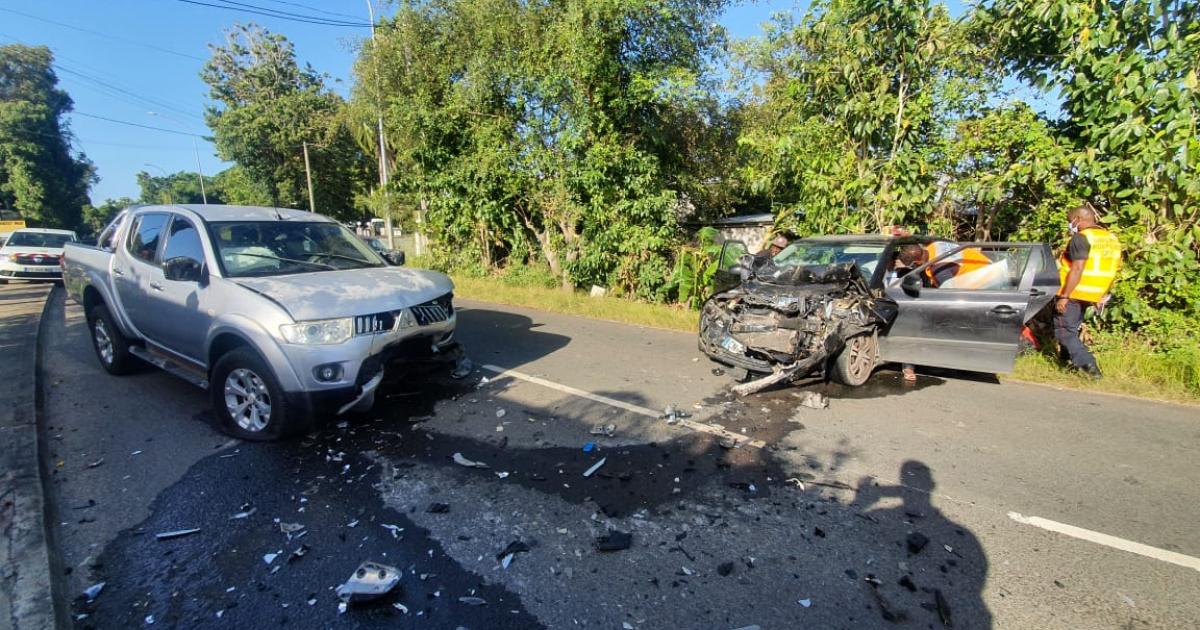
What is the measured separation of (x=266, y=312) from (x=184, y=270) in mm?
1036

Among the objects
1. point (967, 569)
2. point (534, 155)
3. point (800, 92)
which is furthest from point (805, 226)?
point (967, 569)

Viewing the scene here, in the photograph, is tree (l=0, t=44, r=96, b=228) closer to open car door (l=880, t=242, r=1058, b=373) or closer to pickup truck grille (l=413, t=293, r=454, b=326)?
pickup truck grille (l=413, t=293, r=454, b=326)

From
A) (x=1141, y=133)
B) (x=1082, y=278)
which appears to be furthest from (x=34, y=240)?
(x=1141, y=133)

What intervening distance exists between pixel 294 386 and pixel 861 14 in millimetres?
8857

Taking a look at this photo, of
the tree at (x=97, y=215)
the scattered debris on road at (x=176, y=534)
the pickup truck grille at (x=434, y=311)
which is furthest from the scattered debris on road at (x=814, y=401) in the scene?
the tree at (x=97, y=215)

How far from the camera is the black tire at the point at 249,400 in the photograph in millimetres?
3793

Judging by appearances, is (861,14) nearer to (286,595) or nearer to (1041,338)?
(1041,338)

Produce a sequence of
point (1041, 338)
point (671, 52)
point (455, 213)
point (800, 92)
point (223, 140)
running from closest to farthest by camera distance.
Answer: point (1041, 338) → point (800, 92) → point (671, 52) → point (455, 213) → point (223, 140)

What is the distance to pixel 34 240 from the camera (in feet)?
47.4

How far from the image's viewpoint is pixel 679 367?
20.9 feet

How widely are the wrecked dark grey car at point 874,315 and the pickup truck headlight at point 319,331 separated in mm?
3516

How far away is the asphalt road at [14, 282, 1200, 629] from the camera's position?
2.37 metres

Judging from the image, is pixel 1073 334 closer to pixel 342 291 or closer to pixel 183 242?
pixel 342 291

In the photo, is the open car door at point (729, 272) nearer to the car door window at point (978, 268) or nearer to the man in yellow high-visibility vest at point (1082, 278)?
the car door window at point (978, 268)
